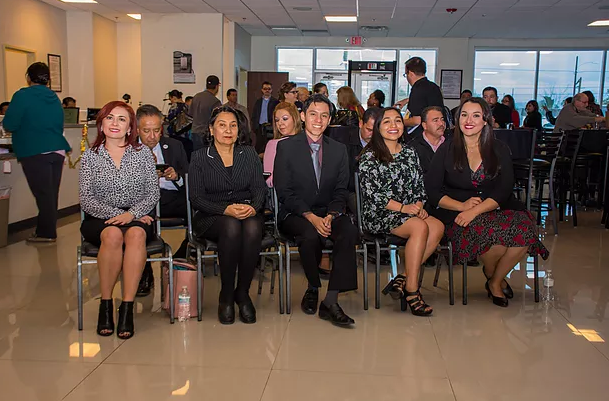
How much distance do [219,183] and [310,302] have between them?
901 mm

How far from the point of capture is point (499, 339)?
128 inches

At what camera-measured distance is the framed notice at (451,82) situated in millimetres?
15242

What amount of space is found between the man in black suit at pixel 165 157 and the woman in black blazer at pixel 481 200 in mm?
1697

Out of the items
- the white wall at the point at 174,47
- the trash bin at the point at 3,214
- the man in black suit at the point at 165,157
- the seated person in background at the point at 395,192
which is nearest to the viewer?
the seated person in background at the point at 395,192

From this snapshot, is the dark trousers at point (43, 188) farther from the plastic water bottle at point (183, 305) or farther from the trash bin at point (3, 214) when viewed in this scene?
the plastic water bottle at point (183, 305)

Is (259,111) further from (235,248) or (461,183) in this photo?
(235,248)

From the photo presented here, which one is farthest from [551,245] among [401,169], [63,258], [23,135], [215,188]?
[23,135]

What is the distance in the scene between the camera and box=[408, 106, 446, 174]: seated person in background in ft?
14.9

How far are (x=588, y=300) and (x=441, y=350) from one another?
5.05 feet

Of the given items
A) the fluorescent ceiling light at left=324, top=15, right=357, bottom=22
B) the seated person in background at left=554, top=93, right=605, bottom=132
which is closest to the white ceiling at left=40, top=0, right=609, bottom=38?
the fluorescent ceiling light at left=324, top=15, right=357, bottom=22

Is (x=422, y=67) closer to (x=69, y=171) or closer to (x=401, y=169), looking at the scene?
(x=401, y=169)

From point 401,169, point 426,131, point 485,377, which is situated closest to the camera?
point 485,377

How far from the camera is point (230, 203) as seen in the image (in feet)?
12.2

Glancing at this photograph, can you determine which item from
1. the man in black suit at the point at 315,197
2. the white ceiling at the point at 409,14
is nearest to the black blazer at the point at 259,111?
the white ceiling at the point at 409,14
